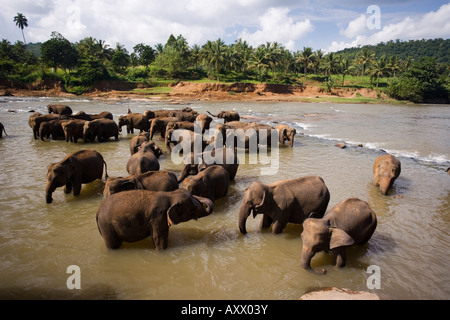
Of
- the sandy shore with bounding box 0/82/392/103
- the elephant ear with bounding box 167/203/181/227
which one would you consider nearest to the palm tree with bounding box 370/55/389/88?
the sandy shore with bounding box 0/82/392/103

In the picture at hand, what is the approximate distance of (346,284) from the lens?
15.5 ft

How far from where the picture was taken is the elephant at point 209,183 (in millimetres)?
6797

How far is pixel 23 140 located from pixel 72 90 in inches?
1918

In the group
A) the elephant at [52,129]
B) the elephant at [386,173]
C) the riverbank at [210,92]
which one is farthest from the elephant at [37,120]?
the riverbank at [210,92]

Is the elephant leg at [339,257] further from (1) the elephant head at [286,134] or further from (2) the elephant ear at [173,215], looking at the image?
(1) the elephant head at [286,134]

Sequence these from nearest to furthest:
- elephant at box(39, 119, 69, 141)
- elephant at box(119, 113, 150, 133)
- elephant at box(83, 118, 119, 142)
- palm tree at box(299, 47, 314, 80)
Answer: elephant at box(83, 118, 119, 142) < elephant at box(39, 119, 69, 141) < elephant at box(119, 113, 150, 133) < palm tree at box(299, 47, 314, 80)

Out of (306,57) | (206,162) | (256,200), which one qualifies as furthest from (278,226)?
(306,57)

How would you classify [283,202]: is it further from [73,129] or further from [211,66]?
[211,66]

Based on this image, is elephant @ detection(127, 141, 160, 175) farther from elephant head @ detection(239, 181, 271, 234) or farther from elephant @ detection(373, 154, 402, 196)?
elephant @ detection(373, 154, 402, 196)

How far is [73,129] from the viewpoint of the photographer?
47.0 ft

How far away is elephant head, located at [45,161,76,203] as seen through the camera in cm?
717

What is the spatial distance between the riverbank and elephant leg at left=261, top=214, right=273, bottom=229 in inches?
1920

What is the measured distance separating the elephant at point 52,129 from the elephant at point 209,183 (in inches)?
445
